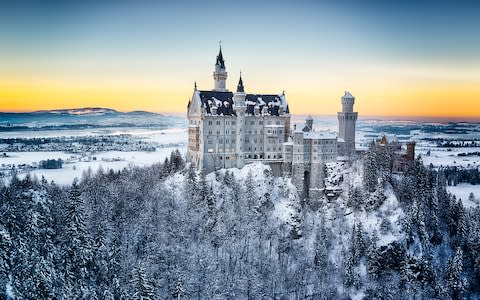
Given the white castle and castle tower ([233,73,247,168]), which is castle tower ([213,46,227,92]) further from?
castle tower ([233,73,247,168])

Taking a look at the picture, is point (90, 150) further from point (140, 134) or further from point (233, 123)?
point (233, 123)

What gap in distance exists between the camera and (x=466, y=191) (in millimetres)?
163750

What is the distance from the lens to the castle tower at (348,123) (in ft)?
401

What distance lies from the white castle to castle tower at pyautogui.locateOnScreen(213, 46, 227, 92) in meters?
0.25

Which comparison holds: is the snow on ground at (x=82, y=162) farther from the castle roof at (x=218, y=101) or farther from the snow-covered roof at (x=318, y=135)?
the snow-covered roof at (x=318, y=135)

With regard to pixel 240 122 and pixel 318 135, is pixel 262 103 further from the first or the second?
pixel 318 135

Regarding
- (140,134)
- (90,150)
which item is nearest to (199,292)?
(90,150)

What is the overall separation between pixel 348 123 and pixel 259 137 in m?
21.4

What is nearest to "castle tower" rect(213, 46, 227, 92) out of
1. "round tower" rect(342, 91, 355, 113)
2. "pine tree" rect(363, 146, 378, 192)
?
"round tower" rect(342, 91, 355, 113)

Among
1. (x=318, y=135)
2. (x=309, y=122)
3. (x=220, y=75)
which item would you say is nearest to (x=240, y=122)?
(x=220, y=75)

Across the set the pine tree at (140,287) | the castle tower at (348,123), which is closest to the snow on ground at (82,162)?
the castle tower at (348,123)

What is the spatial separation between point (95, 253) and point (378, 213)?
58.6 m

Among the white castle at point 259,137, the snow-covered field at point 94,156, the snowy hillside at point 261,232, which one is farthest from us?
the snow-covered field at point 94,156

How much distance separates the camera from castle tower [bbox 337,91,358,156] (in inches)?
4813
